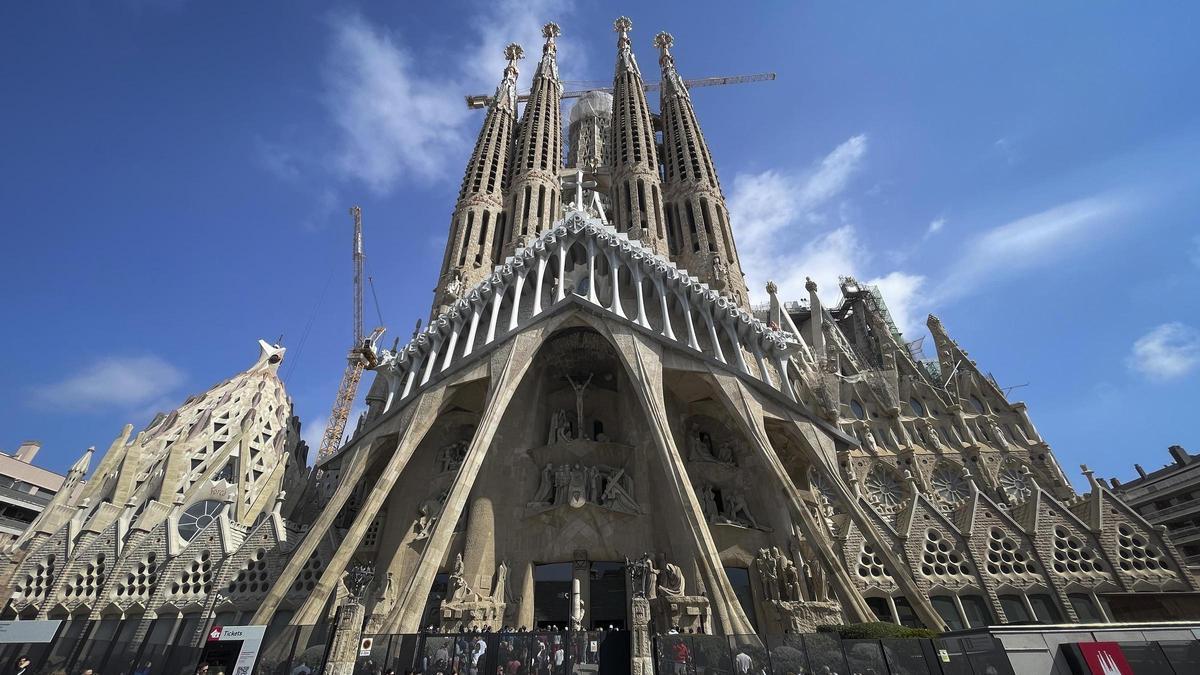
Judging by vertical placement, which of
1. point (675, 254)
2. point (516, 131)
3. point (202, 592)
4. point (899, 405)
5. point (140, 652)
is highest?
point (516, 131)

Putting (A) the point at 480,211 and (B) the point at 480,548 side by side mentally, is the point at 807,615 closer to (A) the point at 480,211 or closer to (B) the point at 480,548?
(B) the point at 480,548

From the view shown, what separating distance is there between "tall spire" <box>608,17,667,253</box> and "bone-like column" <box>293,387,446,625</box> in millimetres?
16530

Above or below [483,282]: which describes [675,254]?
above

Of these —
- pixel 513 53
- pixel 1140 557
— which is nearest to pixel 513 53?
pixel 513 53

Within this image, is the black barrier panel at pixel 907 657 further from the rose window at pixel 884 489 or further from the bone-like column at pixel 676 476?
the rose window at pixel 884 489

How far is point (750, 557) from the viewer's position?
1861 cm

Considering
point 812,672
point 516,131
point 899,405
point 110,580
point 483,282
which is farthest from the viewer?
point 516,131

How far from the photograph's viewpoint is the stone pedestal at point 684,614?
15070mm

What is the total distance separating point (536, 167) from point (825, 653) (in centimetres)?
3226

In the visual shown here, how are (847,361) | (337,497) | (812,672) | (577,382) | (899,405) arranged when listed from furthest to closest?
(847,361), (899,405), (577,382), (337,497), (812,672)

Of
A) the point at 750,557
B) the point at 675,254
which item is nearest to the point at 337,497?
the point at 750,557

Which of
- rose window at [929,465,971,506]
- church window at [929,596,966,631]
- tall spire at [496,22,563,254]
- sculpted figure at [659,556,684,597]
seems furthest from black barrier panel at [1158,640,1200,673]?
tall spire at [496,22,563,254]

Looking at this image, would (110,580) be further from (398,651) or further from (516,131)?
(516,131)

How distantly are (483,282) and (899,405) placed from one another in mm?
21581
